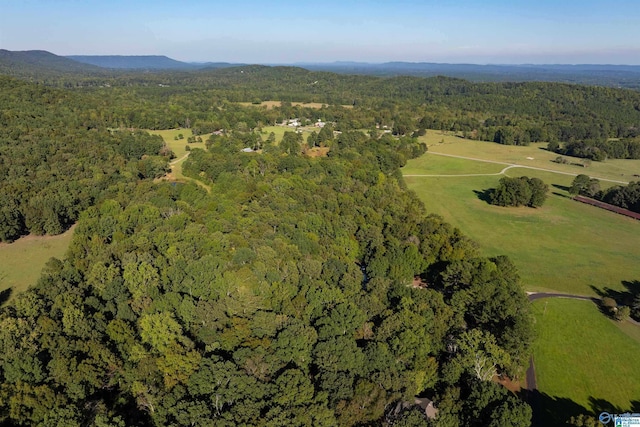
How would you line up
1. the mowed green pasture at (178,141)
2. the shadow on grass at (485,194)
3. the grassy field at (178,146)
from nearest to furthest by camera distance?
the grassy field at (178,146)
the shadow on grass at (485,194)
the mowed green pasture at (178,141)

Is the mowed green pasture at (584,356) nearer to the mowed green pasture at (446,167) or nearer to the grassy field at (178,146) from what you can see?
the grassy field at (178,146)

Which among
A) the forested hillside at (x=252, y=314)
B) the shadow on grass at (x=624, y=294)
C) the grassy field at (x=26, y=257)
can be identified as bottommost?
the shadow on grass at (x=624, y=294)

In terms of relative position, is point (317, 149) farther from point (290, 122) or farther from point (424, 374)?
point (424, 374)

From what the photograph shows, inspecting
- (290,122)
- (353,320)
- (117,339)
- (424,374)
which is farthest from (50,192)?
(290,122)

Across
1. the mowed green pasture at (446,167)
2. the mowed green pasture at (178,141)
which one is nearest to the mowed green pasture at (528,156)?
the mowed green pasture at (446,167)

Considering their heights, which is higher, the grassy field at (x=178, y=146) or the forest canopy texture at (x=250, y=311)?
the grassy field at (x=178, y=146)

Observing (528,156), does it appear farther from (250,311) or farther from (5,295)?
(5,295)

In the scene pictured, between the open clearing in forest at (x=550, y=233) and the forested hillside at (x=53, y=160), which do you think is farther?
the forested hillside at (x=53, y=160)
